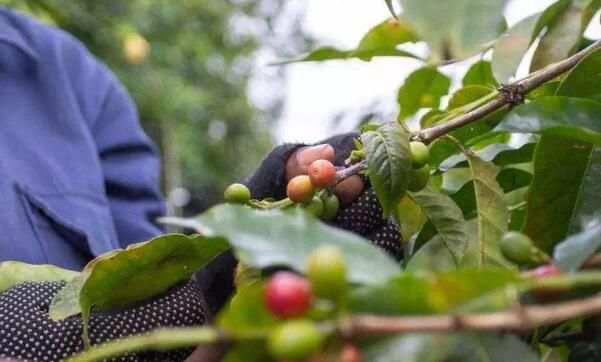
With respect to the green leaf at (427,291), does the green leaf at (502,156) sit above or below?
below

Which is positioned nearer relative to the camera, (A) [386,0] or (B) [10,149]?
(A) [386,0]

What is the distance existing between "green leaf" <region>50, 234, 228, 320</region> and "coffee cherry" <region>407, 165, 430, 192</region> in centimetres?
13

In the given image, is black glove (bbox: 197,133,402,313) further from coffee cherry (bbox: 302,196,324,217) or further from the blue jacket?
the blue jacket

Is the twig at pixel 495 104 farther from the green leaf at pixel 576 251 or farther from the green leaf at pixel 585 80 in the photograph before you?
the green leaf at pixel 576 251

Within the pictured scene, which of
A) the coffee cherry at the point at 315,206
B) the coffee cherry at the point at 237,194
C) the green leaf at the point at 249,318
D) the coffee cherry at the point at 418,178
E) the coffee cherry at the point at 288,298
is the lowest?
the coffee cherry at the point at 315,206

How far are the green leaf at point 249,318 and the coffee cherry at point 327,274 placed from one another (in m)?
0.02

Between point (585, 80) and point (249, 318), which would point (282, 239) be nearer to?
point (249, 318)

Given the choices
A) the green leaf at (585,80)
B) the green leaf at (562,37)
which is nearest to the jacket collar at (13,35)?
the green leaf at (562,37)

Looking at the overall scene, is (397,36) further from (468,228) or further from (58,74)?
(58,74)

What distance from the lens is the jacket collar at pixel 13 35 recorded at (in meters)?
1.45

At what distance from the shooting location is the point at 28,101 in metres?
1.43

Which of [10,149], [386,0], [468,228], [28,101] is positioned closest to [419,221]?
[468,228]

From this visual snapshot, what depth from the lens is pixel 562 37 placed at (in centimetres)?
70

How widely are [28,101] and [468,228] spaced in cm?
101
